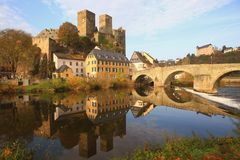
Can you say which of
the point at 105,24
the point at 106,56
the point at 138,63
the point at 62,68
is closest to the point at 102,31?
the point at 105,24

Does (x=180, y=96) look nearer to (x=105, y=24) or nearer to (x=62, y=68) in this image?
(x=62, y=68)

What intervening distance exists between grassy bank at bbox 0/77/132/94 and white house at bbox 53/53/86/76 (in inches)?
410

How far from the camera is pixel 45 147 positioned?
8.62 metres

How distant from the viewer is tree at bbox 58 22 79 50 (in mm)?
51156

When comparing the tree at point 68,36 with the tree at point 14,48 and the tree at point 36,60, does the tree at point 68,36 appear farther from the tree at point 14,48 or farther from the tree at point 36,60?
the tree at point 14,48

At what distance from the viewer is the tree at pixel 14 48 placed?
1419 inches

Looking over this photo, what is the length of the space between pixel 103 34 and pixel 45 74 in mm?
28132

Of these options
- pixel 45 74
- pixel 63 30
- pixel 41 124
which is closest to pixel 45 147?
pixel 41 124

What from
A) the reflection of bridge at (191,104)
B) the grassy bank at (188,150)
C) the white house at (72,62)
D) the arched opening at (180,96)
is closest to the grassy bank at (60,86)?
the white house at (72,62)

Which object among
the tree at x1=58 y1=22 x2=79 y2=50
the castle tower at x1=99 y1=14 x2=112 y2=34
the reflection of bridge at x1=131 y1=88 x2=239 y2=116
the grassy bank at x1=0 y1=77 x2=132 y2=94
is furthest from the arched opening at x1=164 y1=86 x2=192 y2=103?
the castle tower at x1=99 y1=14 x2=112 y2=34

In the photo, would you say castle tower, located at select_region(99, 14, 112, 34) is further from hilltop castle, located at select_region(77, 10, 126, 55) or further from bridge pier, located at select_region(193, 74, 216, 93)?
bridge pier, located at select_region(193, 74, 216, 93)

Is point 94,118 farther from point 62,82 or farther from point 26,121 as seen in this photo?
point 62,82

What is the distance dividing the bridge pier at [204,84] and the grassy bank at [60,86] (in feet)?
52.1

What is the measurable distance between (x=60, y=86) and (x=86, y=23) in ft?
115
